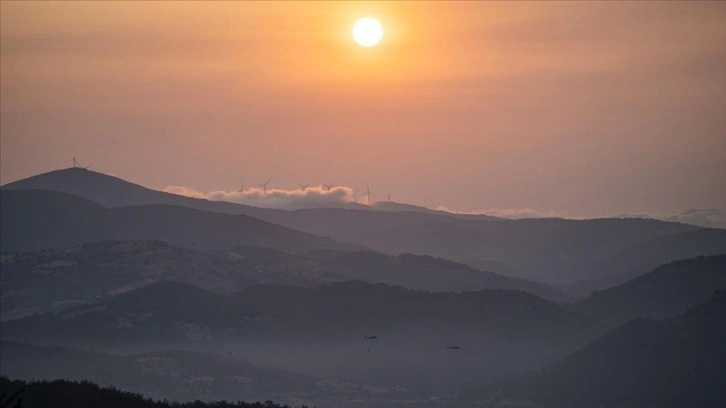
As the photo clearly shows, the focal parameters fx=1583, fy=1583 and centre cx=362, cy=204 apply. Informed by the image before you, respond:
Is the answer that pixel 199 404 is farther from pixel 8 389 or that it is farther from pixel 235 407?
pixel 8 389

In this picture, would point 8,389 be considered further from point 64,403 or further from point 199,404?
point 199,404

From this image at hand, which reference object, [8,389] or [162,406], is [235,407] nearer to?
[162,406]

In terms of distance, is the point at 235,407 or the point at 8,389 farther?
the point at 235,407

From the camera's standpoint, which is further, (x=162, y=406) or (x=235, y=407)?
(x=235, y=407)

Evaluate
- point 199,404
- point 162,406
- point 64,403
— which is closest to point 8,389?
point 64,403

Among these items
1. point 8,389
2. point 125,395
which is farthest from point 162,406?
point 8,389

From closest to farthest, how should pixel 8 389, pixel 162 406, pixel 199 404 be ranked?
pixel 8 389
pixel 162 406
pixel 199 404

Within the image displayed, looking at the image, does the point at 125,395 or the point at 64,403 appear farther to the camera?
the point at 125,395

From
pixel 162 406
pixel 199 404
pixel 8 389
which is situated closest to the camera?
pixel 8 389
